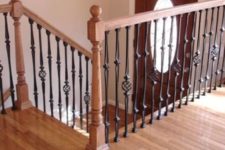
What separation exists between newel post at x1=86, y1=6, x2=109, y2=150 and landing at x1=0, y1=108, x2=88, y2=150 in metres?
0.25

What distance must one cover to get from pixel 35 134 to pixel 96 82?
0.90 m

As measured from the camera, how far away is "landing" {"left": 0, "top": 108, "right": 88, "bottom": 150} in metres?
2.86

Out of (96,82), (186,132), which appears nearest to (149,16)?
(96,82)

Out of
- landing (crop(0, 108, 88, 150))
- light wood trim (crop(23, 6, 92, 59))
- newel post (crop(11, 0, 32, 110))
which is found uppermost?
light wood trim (crop(23, 6, 92, 59))

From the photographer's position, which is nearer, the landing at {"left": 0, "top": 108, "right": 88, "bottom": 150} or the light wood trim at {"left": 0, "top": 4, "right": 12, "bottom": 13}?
the landing at {"left": 0, "top": 108, "right": 88, "bottom": 150}

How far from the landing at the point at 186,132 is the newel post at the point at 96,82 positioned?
21 cm

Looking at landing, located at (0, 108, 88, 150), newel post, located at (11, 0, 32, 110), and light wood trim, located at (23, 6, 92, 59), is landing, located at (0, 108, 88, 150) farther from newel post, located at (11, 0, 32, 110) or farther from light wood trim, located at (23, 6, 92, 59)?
light wood trim, located at (23, 6, 92, 59)

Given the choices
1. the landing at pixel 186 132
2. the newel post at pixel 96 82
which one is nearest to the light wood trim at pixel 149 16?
the newel post at pixel 96 82

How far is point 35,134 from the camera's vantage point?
3031mm

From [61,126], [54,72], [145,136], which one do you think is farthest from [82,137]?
[54,72]

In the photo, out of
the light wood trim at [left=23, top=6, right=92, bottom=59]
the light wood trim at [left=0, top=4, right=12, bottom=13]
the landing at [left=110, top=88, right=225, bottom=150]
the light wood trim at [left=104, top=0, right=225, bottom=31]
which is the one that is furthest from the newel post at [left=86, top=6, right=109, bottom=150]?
the light wood trim at [left=0, top=4, right=12, bottom=13]

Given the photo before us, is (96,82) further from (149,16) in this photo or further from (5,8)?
(5,8)

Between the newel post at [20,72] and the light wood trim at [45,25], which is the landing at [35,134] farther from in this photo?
the light wood trim at [45,25]

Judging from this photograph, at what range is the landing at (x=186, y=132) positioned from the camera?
2.81 metres
